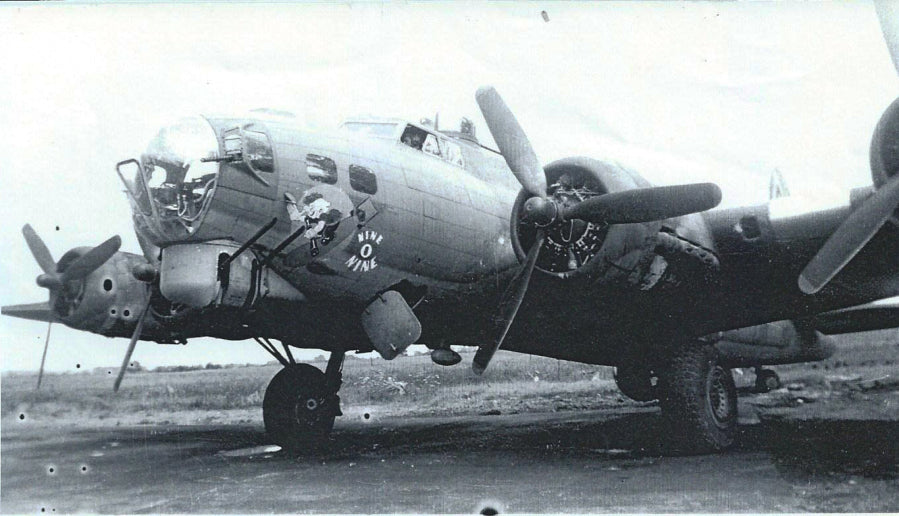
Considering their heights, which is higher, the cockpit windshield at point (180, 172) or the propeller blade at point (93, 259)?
the cockpit windshield at point (180, 172)

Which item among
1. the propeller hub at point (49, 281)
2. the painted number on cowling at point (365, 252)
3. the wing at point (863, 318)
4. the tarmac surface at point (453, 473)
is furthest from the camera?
the wing at point (863, 318)

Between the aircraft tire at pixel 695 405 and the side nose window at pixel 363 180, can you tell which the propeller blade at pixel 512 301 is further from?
the aircraft tire at pixel 695 405

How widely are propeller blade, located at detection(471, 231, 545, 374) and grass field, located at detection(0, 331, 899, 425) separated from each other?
2.41 meters

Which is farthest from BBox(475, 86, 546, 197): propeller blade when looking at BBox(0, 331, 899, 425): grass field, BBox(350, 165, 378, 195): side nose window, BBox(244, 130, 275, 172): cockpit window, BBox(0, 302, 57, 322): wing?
BBox(0, 302, 57, 322): wing

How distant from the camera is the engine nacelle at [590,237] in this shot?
276 inches

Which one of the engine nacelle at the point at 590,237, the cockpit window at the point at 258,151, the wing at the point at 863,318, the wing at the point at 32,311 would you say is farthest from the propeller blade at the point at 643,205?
the wing at the point at 32,311

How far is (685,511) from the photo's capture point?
5938 millimetres

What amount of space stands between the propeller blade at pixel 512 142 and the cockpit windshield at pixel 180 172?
9.05 feet

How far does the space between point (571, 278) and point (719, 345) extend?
380cm

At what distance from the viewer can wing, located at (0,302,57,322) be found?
24.6 ft

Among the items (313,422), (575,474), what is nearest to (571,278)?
(575,474)

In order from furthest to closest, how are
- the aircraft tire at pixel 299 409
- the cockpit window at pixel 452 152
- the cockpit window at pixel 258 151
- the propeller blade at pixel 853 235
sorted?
the aircraft tire at pixel 299 409 → the cockpit window at pixel 452 152 → the cockpit window at pixel 258 151 → the propeller blade at pixel 853 235

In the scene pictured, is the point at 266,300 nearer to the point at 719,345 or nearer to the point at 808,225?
the point at 808,225

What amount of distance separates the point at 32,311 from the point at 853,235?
798cm
